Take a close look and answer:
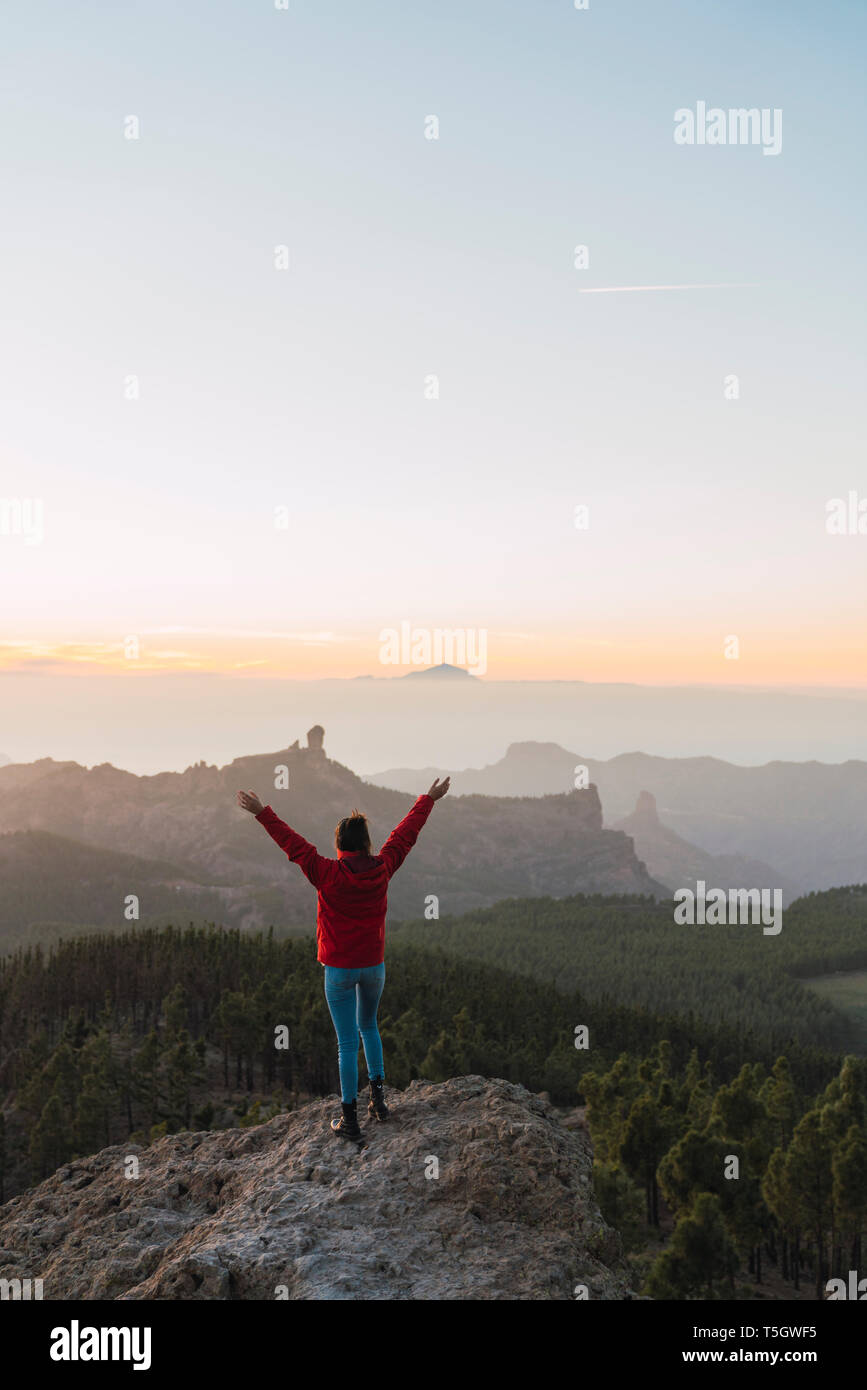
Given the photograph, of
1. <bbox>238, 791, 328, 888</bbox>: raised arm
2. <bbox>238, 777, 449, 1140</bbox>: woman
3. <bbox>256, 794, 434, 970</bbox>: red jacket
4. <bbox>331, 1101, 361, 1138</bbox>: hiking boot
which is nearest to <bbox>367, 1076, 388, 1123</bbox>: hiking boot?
<bbox>331, 1101, 361, 1138</bbox>: hiking boot

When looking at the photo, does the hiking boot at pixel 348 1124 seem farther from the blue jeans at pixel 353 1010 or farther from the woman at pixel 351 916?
the woman at pixel 351 916

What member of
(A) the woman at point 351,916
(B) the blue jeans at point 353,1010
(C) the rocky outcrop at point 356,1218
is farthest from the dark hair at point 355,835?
(C) the rocky outcrop at point 356,1218

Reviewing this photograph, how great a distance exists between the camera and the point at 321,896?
1113cm

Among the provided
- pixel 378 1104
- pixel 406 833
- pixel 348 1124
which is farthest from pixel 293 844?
pixel 378 1104

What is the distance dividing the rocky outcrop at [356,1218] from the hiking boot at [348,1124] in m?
0.17

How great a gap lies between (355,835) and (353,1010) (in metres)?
2.32

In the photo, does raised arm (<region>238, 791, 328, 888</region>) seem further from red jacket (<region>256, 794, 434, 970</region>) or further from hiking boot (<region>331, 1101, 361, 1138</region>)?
hiking boot (<region>331, 1101, 361, 1138</region>)

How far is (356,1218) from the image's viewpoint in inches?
397

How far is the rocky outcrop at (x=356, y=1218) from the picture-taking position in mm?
8852

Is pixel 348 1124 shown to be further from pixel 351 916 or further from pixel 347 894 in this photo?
pixel 347 894
